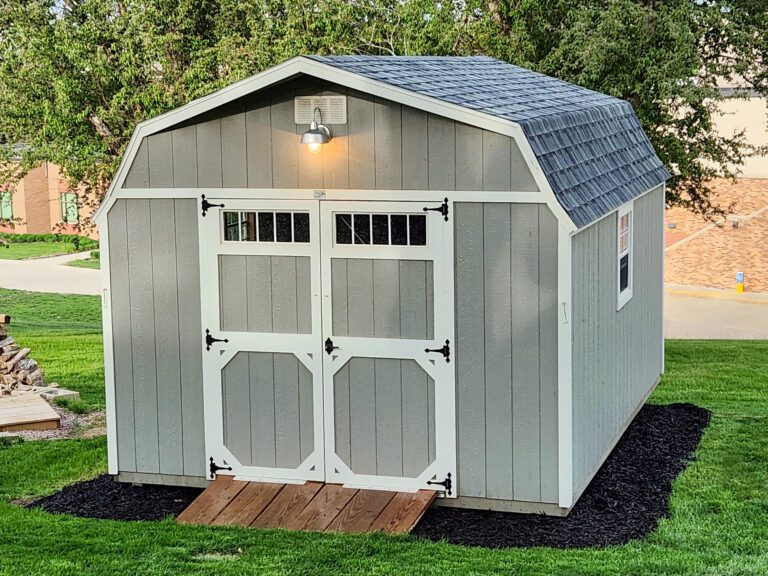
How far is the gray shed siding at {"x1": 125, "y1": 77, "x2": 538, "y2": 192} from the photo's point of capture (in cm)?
775

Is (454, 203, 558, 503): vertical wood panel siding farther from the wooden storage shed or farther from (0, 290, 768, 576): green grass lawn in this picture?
(0, 290, 768, 576): green grass lawn

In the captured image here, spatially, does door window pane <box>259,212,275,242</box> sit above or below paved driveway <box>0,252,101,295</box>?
above

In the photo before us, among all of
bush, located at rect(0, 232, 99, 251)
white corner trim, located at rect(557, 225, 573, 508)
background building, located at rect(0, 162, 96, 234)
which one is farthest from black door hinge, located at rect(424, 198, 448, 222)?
background building, located at rect(0, 162, 96, 234)

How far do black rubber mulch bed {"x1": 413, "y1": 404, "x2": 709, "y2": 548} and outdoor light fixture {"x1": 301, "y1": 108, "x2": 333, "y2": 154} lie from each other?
252 centimetres

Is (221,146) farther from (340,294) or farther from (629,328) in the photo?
(629,328)

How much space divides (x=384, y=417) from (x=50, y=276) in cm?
2944

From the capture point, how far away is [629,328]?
9914 millimetres

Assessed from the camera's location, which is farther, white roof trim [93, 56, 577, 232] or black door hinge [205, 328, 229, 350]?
black door hinge [205, 328, 229, 350]

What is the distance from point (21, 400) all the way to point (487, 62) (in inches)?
222

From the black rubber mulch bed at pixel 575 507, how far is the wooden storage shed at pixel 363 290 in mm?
151

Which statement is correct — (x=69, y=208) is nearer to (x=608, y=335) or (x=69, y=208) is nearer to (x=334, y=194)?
(x=334, y=194)

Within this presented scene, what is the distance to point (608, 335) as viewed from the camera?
891 cm

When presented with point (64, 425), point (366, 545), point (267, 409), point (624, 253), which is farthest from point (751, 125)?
point (366, 545)

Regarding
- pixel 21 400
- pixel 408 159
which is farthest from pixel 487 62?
pixel 21 400
